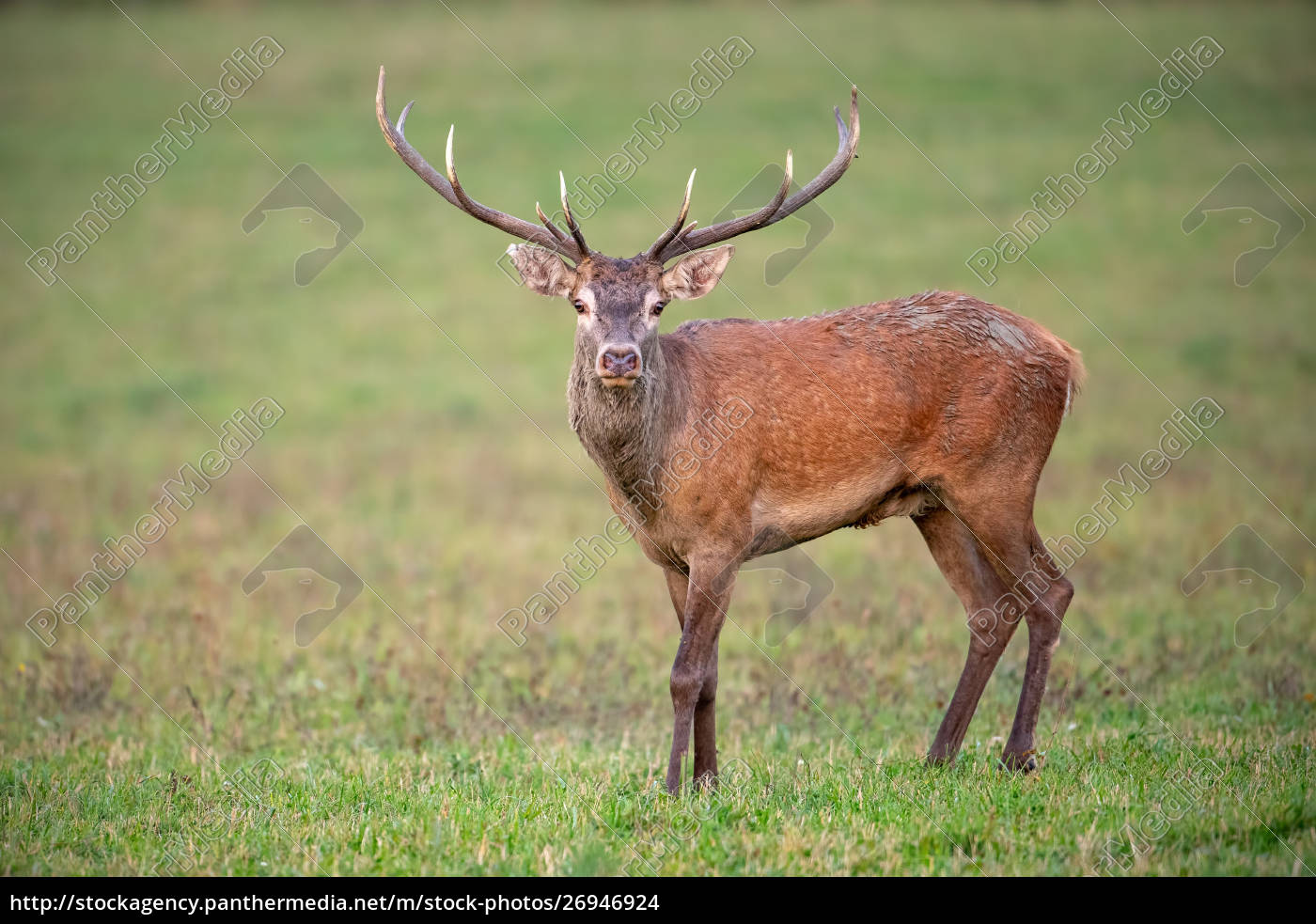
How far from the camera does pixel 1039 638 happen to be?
6.96 meters

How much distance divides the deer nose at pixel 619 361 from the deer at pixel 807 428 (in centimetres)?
13

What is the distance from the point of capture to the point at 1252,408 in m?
17.3

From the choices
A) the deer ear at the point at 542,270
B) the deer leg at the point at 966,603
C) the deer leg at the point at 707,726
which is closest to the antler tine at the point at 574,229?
the deer ear at the point at 542,270

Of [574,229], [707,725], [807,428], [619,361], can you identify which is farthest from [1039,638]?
[574,229]

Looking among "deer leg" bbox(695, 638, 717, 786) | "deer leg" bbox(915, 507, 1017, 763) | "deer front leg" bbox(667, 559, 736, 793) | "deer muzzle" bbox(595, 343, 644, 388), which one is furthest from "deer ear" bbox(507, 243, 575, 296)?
"deer leg" bbox(915, 507, 1017, 763)

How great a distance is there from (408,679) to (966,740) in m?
3.79

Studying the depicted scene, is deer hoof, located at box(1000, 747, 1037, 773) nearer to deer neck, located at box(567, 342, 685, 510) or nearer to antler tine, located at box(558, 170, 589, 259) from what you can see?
deer neck, located at box(567, 342, 685, 510)

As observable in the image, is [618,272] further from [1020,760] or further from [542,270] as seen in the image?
[1020,760]

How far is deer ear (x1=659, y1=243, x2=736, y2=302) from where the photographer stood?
6.66 m

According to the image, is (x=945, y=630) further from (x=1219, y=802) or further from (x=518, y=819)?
(x=518, y=819)

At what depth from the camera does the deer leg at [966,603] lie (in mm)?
6863

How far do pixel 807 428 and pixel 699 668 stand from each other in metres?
1.39

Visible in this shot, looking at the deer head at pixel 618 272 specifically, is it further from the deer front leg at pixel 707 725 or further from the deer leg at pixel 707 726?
the deer leg at pixel 707 726

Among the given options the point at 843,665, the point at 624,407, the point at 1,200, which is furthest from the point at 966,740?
the point at 1,200
